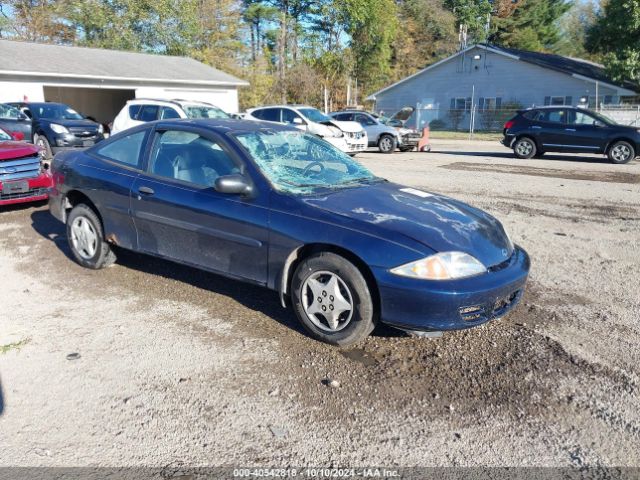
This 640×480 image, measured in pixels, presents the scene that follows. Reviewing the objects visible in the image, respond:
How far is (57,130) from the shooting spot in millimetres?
15812

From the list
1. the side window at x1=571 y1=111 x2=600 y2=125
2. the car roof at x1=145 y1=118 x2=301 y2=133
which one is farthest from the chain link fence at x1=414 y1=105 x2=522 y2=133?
the car roof at x1=145 y1=118 x2=301 y2=133

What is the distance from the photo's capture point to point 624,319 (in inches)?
175

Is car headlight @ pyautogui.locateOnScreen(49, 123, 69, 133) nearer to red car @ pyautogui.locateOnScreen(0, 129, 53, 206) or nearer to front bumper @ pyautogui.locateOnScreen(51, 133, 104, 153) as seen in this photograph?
front bumper @ pyautogui.locateOnScreen(51, 133, 104, 153)

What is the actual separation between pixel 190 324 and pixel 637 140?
1621cm

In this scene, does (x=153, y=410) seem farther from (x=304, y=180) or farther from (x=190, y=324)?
(x=304, y=180)

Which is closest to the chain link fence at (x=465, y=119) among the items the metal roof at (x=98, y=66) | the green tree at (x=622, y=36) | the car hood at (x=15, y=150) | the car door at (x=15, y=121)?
the green tree at (x=622, y=36)

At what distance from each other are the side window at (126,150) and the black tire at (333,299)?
2.17 meters

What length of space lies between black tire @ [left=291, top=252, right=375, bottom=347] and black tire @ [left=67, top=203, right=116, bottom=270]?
2.46 m

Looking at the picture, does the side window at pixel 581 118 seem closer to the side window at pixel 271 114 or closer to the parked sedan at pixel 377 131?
the parked sedan at pixel 377 131

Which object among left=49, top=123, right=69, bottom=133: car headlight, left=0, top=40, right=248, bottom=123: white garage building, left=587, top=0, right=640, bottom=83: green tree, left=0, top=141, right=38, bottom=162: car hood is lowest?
left=0, top=141, right=38, bottom=162: car hood

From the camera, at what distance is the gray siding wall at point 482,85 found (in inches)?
1368

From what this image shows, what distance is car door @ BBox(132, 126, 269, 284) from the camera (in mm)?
4254

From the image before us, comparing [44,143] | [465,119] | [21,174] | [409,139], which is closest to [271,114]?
[409,139]

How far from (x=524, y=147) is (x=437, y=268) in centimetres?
1573
